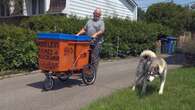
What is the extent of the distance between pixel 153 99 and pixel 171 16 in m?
37.2

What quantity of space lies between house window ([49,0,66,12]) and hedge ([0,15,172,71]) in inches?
144

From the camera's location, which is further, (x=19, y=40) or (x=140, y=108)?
(x=19, y=40)

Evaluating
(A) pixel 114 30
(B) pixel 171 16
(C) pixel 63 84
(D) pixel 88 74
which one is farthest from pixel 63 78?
(B) pixel 171 16

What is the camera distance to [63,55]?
10656 mm

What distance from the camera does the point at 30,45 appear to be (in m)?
15.3

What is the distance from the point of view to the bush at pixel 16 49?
1455 centimetres

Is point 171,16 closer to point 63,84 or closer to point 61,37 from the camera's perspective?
point 63,84

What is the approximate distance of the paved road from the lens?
31.0 ft

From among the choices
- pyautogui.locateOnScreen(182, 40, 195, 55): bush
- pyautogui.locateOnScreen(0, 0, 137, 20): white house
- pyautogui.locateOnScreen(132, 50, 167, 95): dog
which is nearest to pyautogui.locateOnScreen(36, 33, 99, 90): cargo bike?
pyautogui.locateOnScreen(132, 50, 167, 95): dog

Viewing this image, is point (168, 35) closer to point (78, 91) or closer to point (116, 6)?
point (116, 6)

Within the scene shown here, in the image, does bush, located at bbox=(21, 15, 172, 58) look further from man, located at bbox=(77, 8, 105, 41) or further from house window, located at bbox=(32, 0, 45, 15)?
man, located at bbox=(77, 8, 105, 41)

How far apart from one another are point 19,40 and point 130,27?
1005 cm

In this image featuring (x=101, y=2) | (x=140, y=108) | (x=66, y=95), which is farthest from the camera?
(x=101, y=2)

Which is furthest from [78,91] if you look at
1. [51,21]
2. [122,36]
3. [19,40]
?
[122,36]
